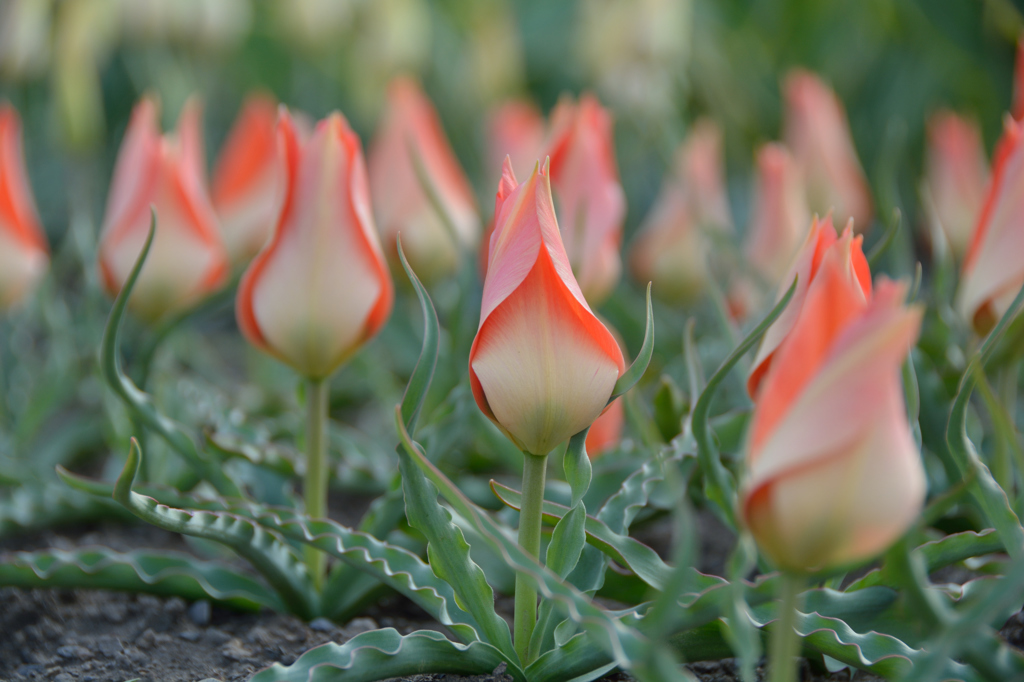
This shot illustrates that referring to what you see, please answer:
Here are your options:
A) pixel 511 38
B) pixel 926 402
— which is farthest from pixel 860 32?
pixel 926 402

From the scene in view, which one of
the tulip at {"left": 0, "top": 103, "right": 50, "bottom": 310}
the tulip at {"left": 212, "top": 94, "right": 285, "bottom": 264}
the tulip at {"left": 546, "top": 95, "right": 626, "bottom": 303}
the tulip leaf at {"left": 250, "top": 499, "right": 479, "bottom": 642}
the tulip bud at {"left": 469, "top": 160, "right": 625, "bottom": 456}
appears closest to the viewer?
the tulip bud at {"left": 469, "top": 160, "right": 625, "bottom": 456}

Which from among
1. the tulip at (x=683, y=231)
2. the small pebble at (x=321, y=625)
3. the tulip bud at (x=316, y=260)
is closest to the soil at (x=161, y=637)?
the small pebble at (x=321, y=625)

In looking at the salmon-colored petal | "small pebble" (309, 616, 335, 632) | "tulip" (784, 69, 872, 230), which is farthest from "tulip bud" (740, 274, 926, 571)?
"tulip" (784, 69, 872, 230)

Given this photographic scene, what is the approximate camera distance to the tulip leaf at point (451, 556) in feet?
1.66

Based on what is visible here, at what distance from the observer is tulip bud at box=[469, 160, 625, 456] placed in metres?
0.43

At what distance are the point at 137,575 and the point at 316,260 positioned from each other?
27cm

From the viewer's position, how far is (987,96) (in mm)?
1620

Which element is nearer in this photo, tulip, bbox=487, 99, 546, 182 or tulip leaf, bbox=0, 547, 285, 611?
tulip leaf, bbox=0, 547, 285, 611

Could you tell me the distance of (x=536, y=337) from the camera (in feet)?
1.42

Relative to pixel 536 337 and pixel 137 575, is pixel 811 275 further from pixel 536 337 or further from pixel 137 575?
pixel 137 575

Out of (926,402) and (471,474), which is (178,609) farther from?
(926,402)

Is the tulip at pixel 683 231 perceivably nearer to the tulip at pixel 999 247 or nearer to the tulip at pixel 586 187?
the tulip at pixel 586 187

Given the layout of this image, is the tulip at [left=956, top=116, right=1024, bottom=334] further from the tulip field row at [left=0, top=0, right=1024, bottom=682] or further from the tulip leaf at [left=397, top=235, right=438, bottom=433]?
the tulip leaf at [left=397, top=235, right=438, bottom=433]

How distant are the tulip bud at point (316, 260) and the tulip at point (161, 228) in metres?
0.27
